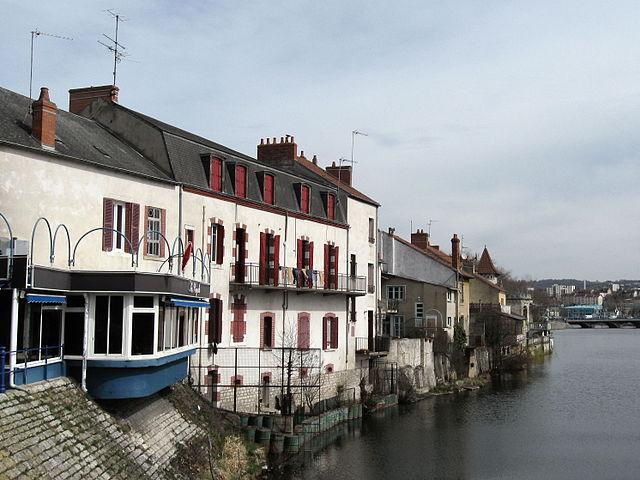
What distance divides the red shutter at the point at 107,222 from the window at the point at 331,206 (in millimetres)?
16639

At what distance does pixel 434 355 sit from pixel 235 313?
77.8ft

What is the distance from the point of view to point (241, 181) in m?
34.0

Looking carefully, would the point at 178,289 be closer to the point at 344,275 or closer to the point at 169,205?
the point at 169,205

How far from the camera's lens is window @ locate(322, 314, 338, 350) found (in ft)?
130

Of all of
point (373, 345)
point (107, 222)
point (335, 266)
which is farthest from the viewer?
point (373, 345)

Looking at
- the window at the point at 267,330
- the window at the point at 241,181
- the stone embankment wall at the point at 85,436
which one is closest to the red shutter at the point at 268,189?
the window at the point at 241,181

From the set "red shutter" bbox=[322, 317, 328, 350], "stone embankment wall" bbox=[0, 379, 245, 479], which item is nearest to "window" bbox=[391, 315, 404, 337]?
"red shutter" bbox=[322, 317, 328, 350]

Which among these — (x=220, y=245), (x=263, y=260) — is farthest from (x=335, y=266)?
(x=220, y=245)

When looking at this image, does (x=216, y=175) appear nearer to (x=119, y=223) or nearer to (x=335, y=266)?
(x=119, y=223)

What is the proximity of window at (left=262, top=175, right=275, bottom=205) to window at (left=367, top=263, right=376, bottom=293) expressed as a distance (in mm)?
11312

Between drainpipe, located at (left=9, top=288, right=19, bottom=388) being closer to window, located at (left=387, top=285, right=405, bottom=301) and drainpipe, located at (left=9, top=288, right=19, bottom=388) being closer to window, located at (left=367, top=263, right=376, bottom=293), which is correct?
window, located at (left=367, top=263, right=376, bottom=293)

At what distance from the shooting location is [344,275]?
41.6 metres

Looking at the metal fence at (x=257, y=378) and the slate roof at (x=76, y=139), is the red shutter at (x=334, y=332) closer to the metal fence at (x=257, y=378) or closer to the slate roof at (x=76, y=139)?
the metal fence at (x=257, y=378)

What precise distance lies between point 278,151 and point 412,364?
15805 mm
